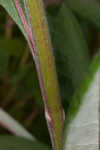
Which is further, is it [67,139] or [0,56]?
[0,56]

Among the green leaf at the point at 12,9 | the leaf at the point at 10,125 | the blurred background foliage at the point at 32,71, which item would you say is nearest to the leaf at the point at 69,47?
the blurred background foliage at the point at 32,71

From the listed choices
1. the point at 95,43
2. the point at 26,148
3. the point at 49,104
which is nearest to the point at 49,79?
the point at 49,104

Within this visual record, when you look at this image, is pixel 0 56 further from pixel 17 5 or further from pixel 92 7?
pixel 17 5

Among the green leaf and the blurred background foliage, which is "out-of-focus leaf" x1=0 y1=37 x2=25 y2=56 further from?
the green leaf

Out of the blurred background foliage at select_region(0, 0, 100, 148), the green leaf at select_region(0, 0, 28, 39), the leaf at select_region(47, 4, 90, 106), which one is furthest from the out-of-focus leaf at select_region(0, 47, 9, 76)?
the green leaf at select_region(0, 0, 28, 39)

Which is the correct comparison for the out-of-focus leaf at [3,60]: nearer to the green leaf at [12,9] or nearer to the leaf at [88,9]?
the leaf at [88,9]
